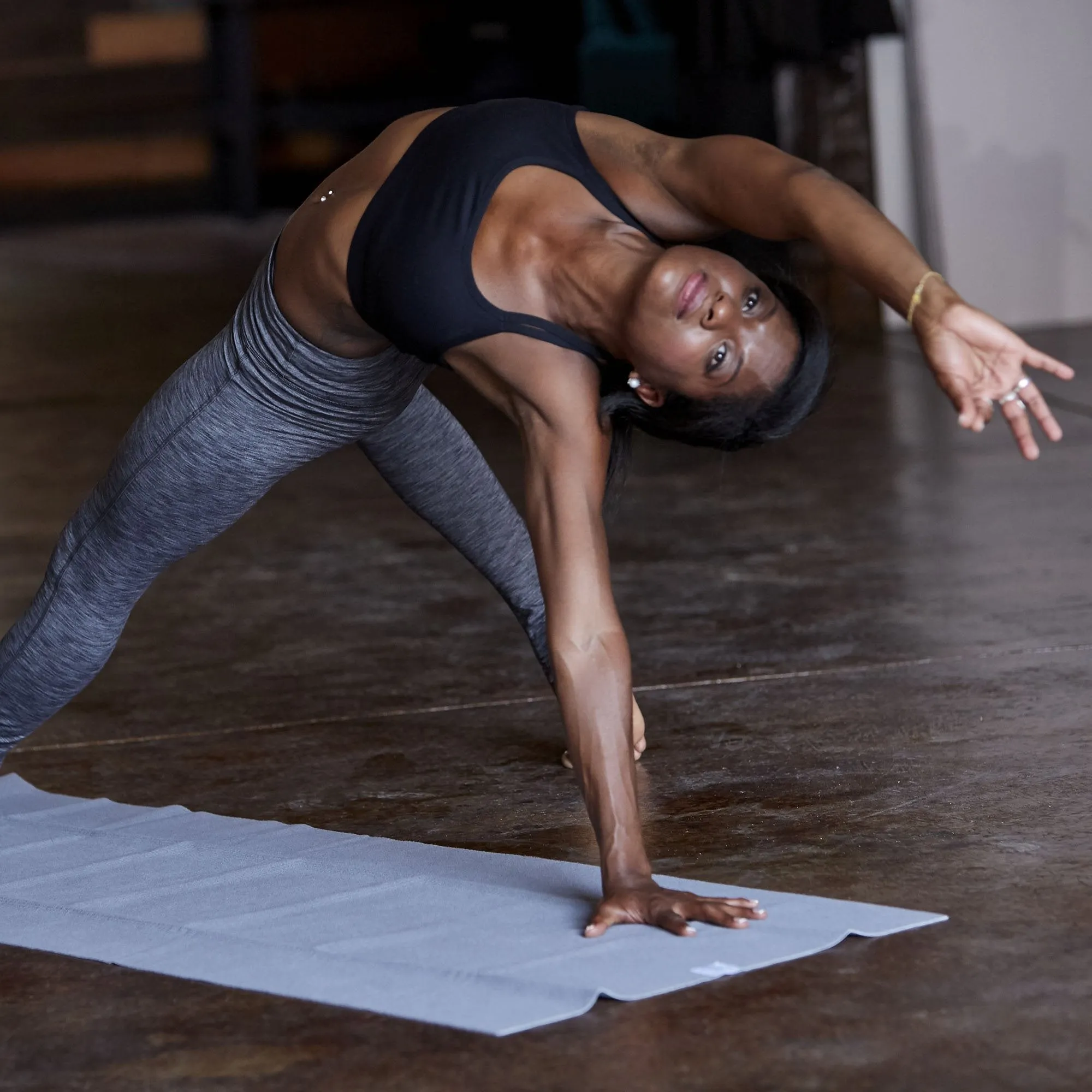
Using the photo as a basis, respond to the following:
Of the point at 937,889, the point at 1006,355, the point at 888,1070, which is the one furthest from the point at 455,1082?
the point at 1006,355

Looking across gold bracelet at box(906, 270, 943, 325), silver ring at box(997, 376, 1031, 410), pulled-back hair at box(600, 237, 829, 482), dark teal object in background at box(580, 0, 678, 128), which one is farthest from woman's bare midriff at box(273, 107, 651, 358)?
dark teal object in background at box(580, 0, 678, 128)

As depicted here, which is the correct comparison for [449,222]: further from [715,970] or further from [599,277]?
[715,970]

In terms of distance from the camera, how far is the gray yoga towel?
1904mm

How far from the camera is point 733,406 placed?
6.89 feet

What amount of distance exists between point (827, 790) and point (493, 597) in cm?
148

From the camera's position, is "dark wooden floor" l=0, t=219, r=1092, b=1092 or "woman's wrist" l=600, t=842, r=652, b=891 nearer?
"dark wooden floor" l=0, t=219, r=1092, b=1092

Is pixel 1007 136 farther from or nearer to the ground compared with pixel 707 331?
nearer to the ground

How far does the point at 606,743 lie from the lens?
205cm

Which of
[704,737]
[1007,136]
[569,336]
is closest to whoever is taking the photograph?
[569,336]

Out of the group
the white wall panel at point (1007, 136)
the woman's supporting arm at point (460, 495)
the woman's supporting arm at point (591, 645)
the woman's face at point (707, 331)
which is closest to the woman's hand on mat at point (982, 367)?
the woman's face at point (707, 331)

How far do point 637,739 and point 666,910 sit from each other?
2.52 ft

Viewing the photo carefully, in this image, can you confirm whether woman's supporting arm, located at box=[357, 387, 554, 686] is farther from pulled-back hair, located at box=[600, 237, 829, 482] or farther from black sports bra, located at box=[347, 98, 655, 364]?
pulled-back hair, located at box=[600, 237, 829, 482]

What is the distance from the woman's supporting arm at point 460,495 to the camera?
2.68 metres

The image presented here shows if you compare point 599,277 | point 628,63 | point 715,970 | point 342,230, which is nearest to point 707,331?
point 599,277
